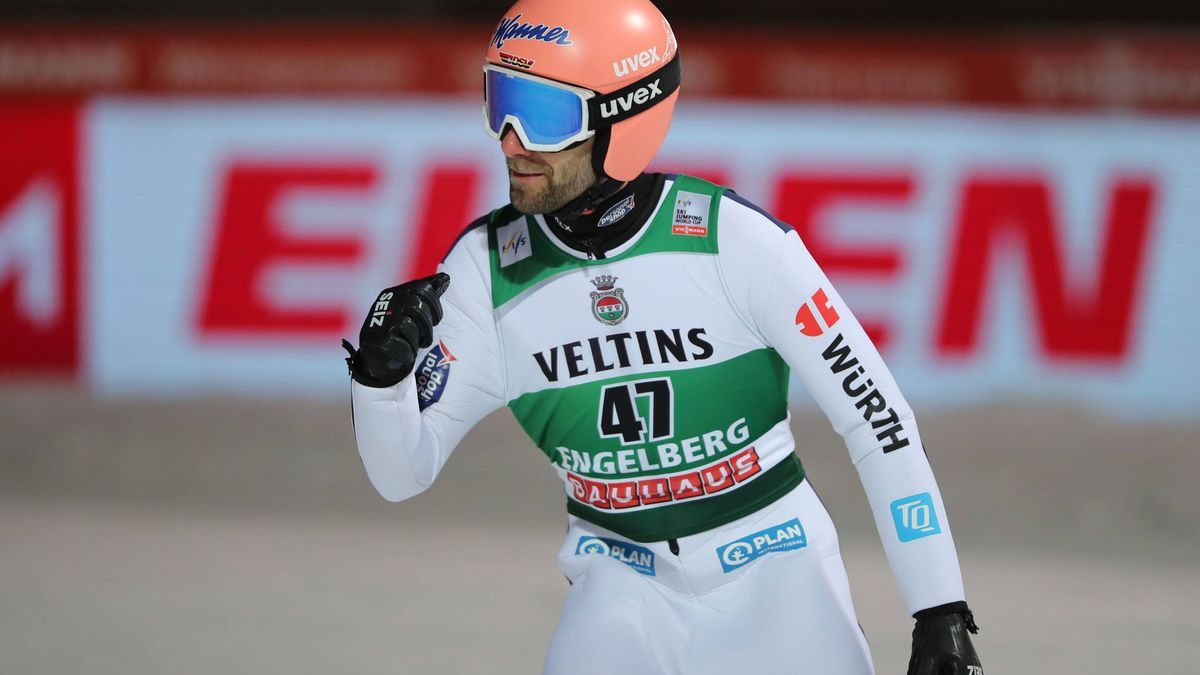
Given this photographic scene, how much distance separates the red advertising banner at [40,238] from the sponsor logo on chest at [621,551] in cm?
574

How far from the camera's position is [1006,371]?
297 inches

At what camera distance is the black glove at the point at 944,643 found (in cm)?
259

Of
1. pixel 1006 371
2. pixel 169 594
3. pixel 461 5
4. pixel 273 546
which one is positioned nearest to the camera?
pixel 169 594

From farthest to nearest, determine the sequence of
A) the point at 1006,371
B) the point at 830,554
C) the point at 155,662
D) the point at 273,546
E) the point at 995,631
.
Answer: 1. the point at 1006,371
2. the point at 273,546
3. the point at 995,631
4. the point at 155,662
5. the point at 830,554

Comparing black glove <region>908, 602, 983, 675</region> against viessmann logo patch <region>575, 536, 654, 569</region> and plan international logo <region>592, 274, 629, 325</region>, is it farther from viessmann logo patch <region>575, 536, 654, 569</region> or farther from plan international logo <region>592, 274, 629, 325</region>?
plan international logo <region>592, 274, 629, 325</region>

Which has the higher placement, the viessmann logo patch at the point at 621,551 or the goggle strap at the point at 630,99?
the goggle strap at the point at 630,99

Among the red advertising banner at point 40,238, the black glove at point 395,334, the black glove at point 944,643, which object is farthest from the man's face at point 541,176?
the red advertising banner at point 40,238

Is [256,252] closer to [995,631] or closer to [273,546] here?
[273,546]

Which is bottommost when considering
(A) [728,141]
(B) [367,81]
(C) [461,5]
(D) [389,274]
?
(D) [389,274]

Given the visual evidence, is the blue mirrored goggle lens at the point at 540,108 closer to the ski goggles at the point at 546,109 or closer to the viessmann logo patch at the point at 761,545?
the ski goggles at the point at 546,109

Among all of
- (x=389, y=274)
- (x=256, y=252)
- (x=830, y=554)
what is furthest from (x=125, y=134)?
(x=830, y=554)

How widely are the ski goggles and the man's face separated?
3 cm

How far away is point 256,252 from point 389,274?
2.46 feet

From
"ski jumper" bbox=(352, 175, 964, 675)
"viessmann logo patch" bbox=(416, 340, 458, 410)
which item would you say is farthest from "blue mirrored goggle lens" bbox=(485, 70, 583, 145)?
"viessmann logo patch" bbox=(416, 340, 458, 410)
